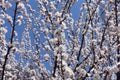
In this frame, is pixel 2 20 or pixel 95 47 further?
pixel 95 47

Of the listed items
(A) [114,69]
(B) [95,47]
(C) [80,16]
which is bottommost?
(A) [114,69]

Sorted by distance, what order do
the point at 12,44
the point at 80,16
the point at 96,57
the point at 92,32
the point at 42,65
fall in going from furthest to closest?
the point at 80,16, the point at 42,65, the point at 92,32, the point at 96,57, the point at 12,44

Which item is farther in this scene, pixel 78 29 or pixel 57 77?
pixel 78 29

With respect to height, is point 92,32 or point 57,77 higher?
point 92,32

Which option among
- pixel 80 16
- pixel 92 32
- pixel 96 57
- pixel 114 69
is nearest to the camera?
pixel 114 69

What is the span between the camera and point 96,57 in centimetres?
751

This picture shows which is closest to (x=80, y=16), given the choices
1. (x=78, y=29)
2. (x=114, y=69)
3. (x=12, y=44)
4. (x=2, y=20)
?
(x=78, y=29)

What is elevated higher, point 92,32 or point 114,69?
point 92,32

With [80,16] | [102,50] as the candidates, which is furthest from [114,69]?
[80,16]

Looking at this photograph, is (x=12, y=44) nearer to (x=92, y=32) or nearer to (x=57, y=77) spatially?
(x=57, y=77)

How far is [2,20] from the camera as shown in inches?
278

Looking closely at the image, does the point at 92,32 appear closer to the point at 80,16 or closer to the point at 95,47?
the point at 95,47

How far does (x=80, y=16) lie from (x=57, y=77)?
358 centimetres

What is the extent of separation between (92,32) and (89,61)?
0.85 meters
